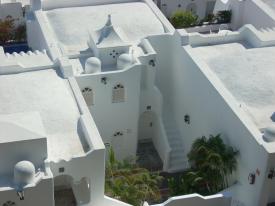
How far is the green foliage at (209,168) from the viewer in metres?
34.6

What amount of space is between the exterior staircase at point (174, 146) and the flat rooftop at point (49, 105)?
354 inches

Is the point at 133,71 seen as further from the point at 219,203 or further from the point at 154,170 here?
the point at 219,203

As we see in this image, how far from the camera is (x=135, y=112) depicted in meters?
41.2

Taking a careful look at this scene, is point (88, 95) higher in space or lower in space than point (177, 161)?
higher

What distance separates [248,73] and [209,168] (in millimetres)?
7264

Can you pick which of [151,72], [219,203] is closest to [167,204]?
[219,203]

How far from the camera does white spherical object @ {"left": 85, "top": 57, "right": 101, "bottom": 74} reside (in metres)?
39.2

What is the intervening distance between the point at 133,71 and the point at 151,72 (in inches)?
99.0

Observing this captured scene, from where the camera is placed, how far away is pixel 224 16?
5081 cm

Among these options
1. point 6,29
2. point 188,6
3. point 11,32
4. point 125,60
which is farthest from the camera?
point 188,6

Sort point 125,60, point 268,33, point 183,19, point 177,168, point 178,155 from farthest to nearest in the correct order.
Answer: point 183,19
point 268,33
point 178,155
point 177,168
point 125,60

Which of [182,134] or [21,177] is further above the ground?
[21,177]

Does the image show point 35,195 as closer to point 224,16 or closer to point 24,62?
point 24,62

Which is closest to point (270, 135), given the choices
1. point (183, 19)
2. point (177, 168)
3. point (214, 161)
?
point (214, 161)
